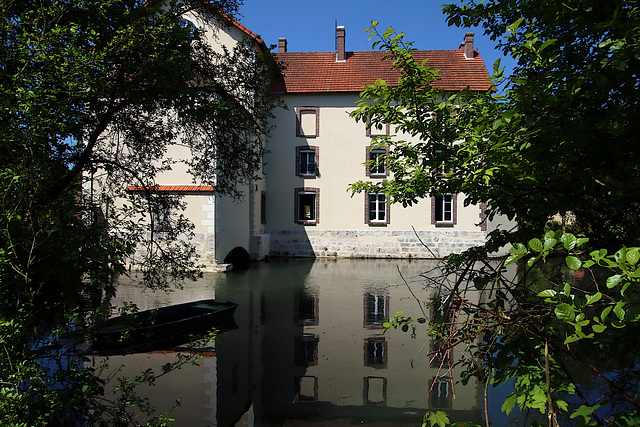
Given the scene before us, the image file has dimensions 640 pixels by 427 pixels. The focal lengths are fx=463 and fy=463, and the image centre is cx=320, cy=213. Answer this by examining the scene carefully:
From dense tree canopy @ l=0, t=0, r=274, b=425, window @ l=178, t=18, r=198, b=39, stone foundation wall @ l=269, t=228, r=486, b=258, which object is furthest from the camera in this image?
stone foundation wall @ l=269, t=228, r=486, b=258

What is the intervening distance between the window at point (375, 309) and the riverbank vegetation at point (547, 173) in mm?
6062

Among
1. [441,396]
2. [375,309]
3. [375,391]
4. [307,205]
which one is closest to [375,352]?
[375,391]

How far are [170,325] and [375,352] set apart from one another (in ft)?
11.1

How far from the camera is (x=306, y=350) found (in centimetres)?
760

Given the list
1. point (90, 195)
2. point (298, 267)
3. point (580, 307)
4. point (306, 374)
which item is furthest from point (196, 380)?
point (298, 267)

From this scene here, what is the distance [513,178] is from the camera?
2893 millimetres

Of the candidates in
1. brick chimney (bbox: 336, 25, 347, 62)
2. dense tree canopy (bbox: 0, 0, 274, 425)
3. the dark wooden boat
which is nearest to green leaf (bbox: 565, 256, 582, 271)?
dense tree canopy (bbox: 0, 0, 274, 425)

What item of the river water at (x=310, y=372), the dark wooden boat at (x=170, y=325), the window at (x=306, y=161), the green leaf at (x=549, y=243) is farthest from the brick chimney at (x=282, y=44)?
the green leaf at (x=549, y=243)

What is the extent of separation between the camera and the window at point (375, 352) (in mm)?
6895

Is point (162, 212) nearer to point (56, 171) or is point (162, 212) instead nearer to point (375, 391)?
point (56, 171)

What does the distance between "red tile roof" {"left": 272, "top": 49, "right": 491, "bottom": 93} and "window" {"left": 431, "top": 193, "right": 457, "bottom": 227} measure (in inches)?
219

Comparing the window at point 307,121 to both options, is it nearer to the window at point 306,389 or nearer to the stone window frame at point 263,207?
the stone window frame at point 263,207

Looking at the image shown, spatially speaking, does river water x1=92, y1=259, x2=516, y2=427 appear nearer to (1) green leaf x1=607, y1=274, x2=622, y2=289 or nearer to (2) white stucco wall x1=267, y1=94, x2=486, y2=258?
(1) green leaf x1=607, y1=274, x2=622, y2=289

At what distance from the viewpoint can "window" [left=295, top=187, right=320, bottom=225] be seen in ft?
75.0
